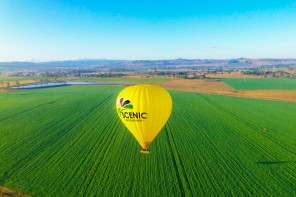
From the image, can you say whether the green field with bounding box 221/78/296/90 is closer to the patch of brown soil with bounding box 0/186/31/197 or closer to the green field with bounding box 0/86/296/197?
the green field with bounding box 0/86/296/197

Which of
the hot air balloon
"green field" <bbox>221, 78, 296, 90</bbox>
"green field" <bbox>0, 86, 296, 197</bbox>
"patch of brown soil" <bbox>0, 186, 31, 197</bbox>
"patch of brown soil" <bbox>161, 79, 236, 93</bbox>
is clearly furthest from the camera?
"green field" <bbox>221, 78, 296, 90</bbox>

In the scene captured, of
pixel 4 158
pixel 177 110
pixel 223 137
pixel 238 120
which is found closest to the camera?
pixel 4 158

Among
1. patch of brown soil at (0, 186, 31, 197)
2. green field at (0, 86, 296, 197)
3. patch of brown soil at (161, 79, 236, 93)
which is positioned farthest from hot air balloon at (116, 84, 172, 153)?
patch of brown soil at (161, 79, 236, 93)

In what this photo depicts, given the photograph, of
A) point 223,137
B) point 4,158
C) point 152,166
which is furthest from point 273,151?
point 4,158

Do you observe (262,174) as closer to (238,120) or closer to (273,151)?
(273,151)

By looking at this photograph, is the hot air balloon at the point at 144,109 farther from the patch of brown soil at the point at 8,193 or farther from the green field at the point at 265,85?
the green field at the point at 265,85
